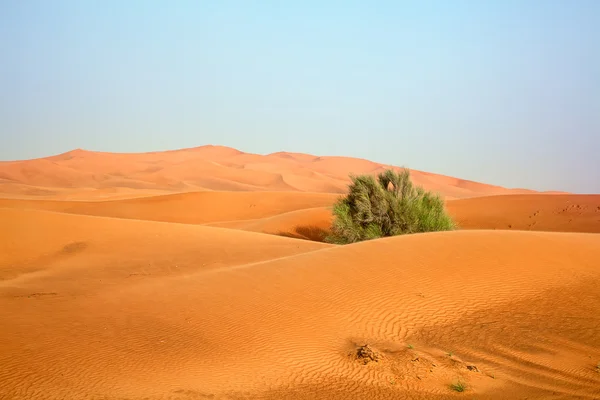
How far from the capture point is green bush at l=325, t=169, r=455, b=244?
1993 cm

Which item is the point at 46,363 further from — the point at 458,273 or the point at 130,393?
the point at 458,273

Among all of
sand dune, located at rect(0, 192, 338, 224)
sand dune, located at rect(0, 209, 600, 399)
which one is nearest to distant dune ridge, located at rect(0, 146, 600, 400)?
sand dune, located at rect(0, 209, 600, 399)

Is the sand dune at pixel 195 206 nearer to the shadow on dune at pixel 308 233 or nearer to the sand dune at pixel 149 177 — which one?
the shadow on dune at pixel 308 233

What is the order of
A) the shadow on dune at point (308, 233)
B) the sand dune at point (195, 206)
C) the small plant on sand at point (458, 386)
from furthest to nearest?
the sand dune at point (195, 206) < the shadow on dune at point (308, 233) < the small plant on sand at point (458, 386)

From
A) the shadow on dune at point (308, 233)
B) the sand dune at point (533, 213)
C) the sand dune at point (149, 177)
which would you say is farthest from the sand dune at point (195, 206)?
the sand dune at point (149, 177)

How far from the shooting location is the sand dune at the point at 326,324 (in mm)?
6430

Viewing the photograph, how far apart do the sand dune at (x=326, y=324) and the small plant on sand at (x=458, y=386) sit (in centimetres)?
9

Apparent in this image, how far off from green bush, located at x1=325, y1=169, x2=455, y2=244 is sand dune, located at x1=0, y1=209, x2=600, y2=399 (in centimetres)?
711

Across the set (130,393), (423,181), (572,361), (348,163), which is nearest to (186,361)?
(130,393)

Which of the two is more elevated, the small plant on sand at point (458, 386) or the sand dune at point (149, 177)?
the sand dune at point (149, 177)

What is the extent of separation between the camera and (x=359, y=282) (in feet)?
33.0

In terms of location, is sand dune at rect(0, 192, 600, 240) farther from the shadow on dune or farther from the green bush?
the green bush

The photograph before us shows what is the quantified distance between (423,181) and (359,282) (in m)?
104

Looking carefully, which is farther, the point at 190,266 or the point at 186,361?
the point at 190,266
